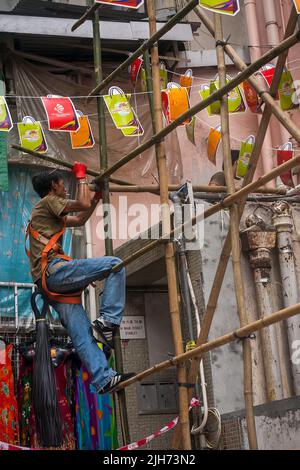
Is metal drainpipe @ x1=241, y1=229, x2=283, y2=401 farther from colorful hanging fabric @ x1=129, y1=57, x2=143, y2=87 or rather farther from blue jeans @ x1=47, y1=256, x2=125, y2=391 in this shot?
colorful hanging fabric @ x1=129, y1=57, x2=143, y2=87

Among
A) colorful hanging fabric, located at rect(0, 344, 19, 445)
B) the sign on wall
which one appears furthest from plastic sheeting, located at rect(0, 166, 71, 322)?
colorful hanging fabric, located at rect(0, 344, 19, 445)

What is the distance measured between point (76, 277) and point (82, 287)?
0.12 metres

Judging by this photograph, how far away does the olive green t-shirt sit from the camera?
26.1 feet

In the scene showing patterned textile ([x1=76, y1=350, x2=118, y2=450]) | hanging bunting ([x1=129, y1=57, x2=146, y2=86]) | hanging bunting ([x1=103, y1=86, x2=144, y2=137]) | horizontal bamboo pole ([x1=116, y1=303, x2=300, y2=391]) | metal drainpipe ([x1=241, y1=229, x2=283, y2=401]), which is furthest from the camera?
hanging bunting ([x1=129, y1=57, x2=146, y2=86])

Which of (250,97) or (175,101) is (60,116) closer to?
(175,101)

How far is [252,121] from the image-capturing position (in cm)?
1412

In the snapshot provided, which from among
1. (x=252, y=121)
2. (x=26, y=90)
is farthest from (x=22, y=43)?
(x=252, y=121)

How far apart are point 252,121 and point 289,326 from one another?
16.7ft

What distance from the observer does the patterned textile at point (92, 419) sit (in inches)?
355

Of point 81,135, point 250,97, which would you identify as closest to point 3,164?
point 81,135

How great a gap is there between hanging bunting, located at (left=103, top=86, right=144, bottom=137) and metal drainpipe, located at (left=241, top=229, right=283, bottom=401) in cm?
157

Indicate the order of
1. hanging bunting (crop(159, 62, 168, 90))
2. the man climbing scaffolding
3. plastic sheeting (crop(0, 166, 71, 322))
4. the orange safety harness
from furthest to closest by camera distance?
hanging bunting (crop(159, 62, 168, 90)) < plastic sheeting (crop(0, 166, 71, 322)) < the orange safety harness < the man climbing scaffolding

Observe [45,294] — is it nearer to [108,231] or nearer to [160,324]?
[108,231]

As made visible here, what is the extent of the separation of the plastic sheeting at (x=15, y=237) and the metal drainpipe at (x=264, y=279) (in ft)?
10.4
